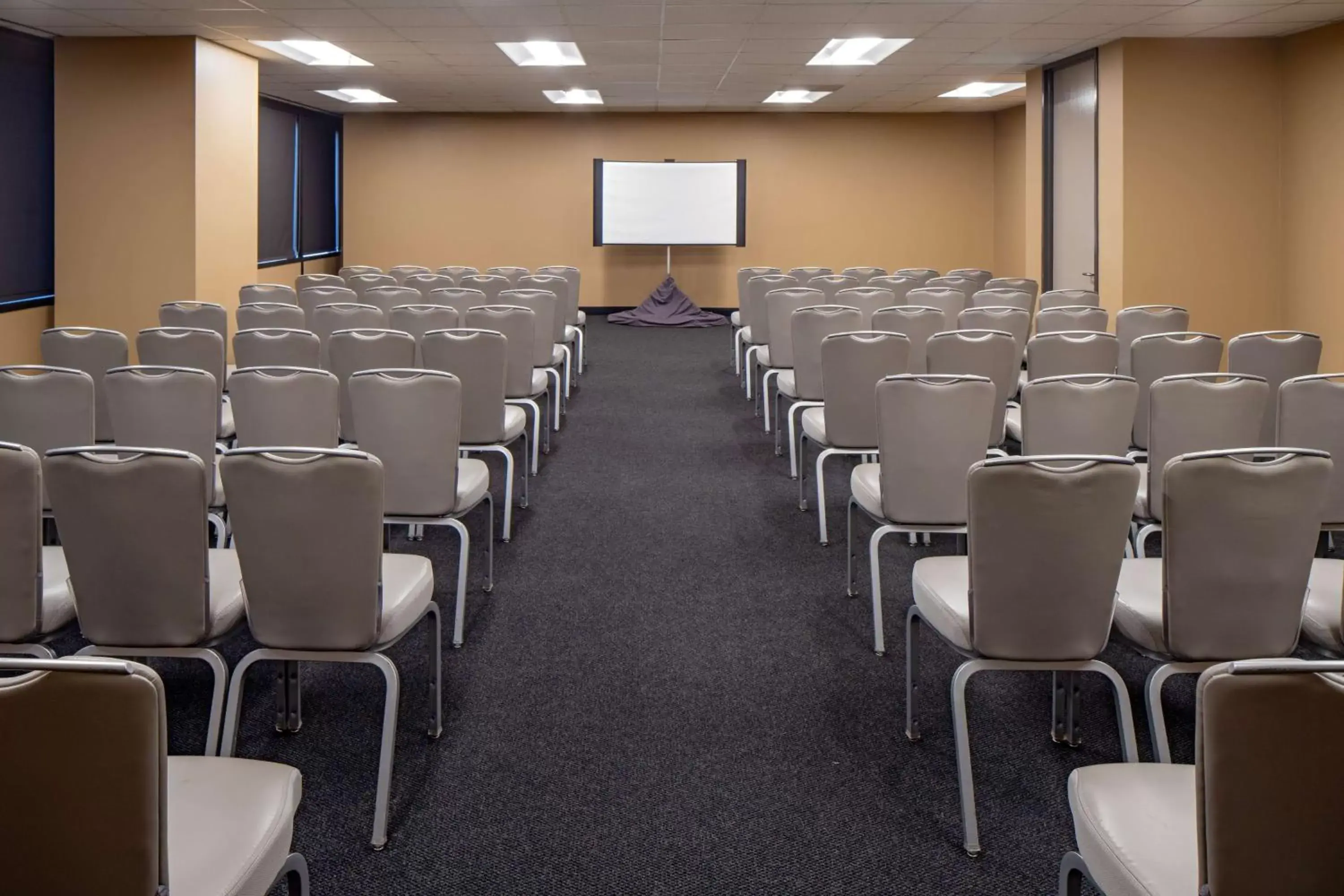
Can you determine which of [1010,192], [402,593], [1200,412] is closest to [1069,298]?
[1200,412]

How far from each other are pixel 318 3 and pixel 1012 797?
7596mm

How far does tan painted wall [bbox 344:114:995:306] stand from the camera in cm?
1587

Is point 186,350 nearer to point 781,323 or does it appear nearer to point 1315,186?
point 781,323

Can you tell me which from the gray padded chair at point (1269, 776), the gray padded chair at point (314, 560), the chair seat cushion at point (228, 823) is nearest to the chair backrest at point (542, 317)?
the gray padded chair at point (314, 560)

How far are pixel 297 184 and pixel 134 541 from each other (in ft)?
43.0

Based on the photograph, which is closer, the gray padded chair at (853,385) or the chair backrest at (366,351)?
the gray padded chair at (853,385)

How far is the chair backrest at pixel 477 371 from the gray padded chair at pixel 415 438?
1.00 meters

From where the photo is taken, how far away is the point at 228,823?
1.83m

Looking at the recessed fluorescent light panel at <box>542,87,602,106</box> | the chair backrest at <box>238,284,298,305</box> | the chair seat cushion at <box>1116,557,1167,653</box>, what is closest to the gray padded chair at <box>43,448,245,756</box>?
the chair seat cushion at <box>1116,557,1167,653</box>

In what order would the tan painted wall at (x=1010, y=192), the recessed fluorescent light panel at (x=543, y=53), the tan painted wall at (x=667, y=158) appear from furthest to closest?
the tan painted wall at (x=667, y=158) → the tan painted wall at (x=1010, y=192) → the recessed fluorescent light panel at (x=543, y=53)

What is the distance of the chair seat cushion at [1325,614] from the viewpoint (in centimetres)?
→ 273

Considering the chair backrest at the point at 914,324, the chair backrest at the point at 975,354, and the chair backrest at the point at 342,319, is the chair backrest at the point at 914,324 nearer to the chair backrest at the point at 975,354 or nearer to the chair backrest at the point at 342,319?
the chair backrest at the point at 975,354

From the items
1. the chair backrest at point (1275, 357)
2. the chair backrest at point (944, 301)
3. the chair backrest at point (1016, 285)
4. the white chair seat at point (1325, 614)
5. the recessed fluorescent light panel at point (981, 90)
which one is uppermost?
the recessed fluorescent light panel at point (981, 90)

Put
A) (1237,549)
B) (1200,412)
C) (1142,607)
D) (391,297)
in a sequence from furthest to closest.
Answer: (391,297) → (1200,412) → (1142,607) → (1237,549)
